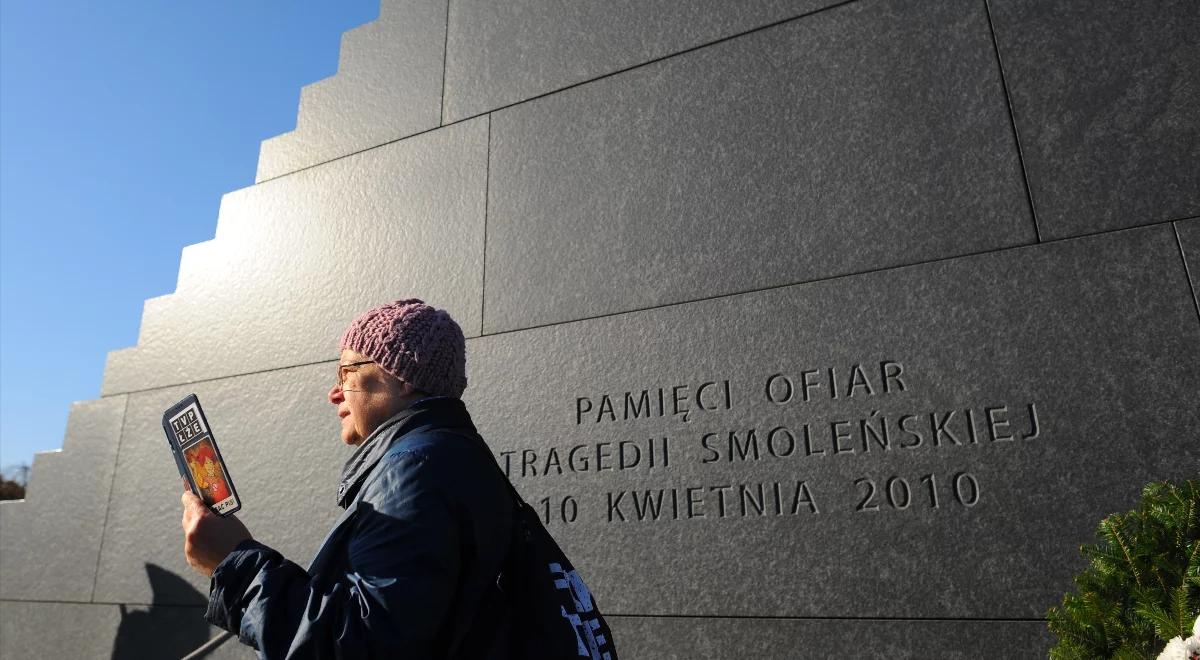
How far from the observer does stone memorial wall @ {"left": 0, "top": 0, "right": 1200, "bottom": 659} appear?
3430 mm

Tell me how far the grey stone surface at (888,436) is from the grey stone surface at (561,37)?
2.04 meters

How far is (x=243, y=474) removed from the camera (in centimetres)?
547

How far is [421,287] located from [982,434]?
12.1 feet

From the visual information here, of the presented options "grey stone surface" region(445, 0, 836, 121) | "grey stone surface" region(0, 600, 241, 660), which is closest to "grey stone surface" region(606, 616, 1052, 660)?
"grey stone surface" region(0, 600, 241, 660)

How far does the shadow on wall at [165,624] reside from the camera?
17.0 feet

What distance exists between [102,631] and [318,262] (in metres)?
3.10

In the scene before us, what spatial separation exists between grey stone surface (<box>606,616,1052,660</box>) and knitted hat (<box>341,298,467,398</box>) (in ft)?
7.36

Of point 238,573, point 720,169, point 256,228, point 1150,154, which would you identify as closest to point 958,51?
point 1150,154

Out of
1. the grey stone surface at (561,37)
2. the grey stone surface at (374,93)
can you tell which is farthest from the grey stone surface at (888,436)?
the grey stone surface at (374,93)

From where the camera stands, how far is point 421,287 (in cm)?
541

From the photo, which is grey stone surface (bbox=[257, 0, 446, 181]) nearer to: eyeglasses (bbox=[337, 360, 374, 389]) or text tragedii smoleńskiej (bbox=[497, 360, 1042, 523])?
text tragedii smoleńskiej (bbox=[497, 360, 1042, 523])

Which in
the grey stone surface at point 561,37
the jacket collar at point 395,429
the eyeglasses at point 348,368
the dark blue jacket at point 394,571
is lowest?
the dark blue jacket at point 394,571

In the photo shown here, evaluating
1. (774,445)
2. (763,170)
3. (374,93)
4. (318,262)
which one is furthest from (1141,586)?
(374,93)

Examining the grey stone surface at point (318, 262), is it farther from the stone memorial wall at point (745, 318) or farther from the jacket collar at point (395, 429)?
the jacket collar at point (395, 429)
